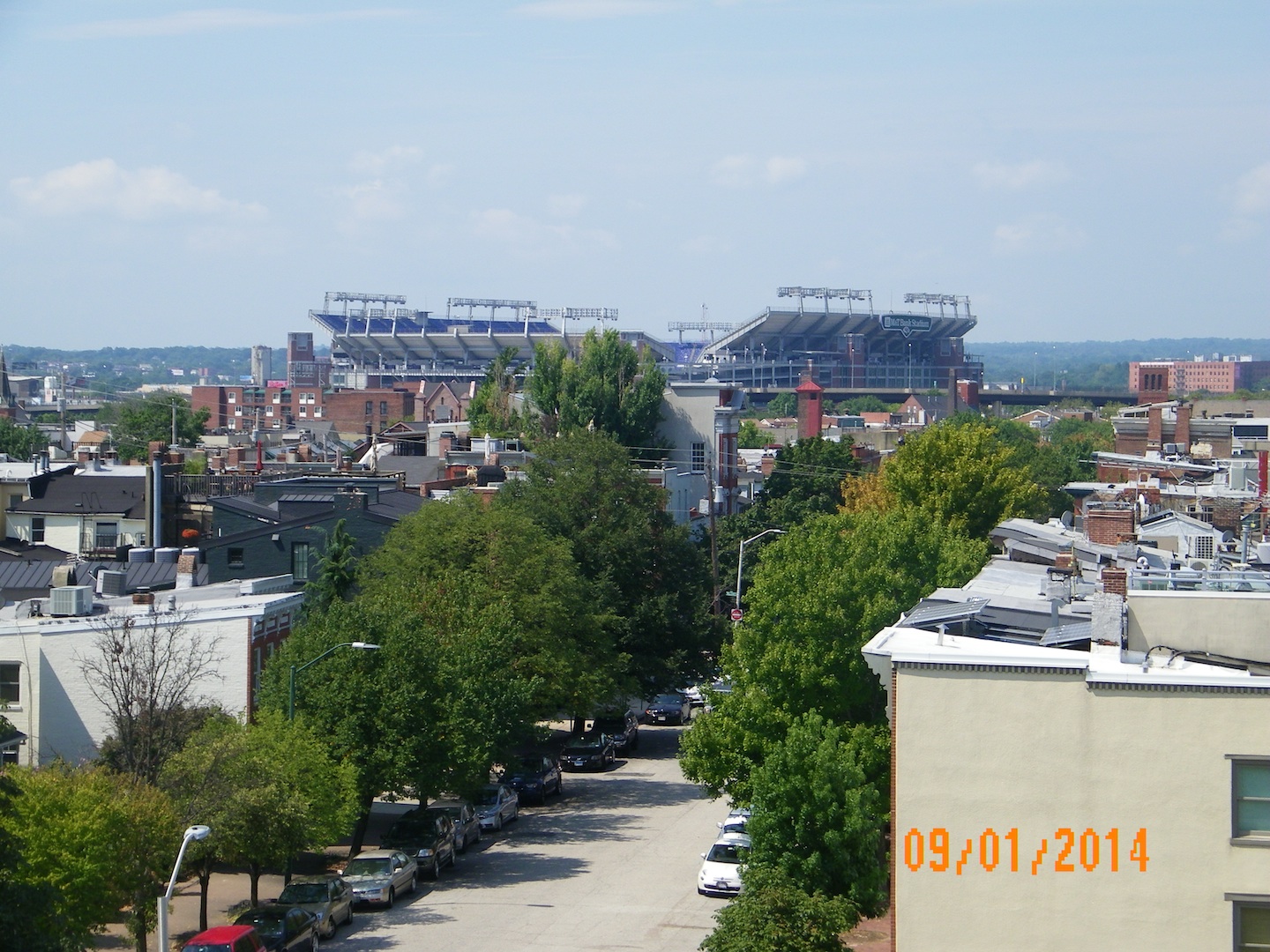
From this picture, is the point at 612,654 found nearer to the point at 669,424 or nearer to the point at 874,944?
the point at 874,944

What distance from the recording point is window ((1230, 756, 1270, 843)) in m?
19.4

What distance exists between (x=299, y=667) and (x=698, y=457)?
62701 mm

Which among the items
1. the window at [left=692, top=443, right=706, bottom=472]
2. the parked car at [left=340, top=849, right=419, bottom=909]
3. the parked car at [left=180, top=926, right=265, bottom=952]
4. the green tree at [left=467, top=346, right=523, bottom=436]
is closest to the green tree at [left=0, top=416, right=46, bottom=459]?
the green tree at [left=467, top=346, right=523, bottom=436]

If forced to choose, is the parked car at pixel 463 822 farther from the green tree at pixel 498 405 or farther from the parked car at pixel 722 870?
the green tree at pixel 498 405

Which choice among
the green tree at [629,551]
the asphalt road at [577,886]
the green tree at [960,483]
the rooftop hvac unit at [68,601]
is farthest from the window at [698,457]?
the rooftop hvac unit at [68,601]

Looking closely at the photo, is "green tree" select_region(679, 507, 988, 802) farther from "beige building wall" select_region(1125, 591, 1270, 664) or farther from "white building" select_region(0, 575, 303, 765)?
"white building" select_region(0, 575, 303, 765)

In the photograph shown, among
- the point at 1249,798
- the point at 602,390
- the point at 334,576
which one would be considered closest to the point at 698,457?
the point at 602,390

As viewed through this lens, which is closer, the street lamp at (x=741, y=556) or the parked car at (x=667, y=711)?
the parked car at (x=667, y=711)

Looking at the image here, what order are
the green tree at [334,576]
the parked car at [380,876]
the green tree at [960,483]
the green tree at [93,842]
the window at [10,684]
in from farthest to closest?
the green tree at [960,483], the green tree at [334,576], the window at [10,684], the parked car at [380,876], the green tree at [93,842]

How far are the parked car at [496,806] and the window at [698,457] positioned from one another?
174ft

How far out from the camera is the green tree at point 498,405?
371ft

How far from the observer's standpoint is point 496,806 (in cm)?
4331

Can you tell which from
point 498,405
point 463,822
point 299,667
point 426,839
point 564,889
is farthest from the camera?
point 498,405

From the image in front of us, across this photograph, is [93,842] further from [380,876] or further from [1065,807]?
[1065,807]
